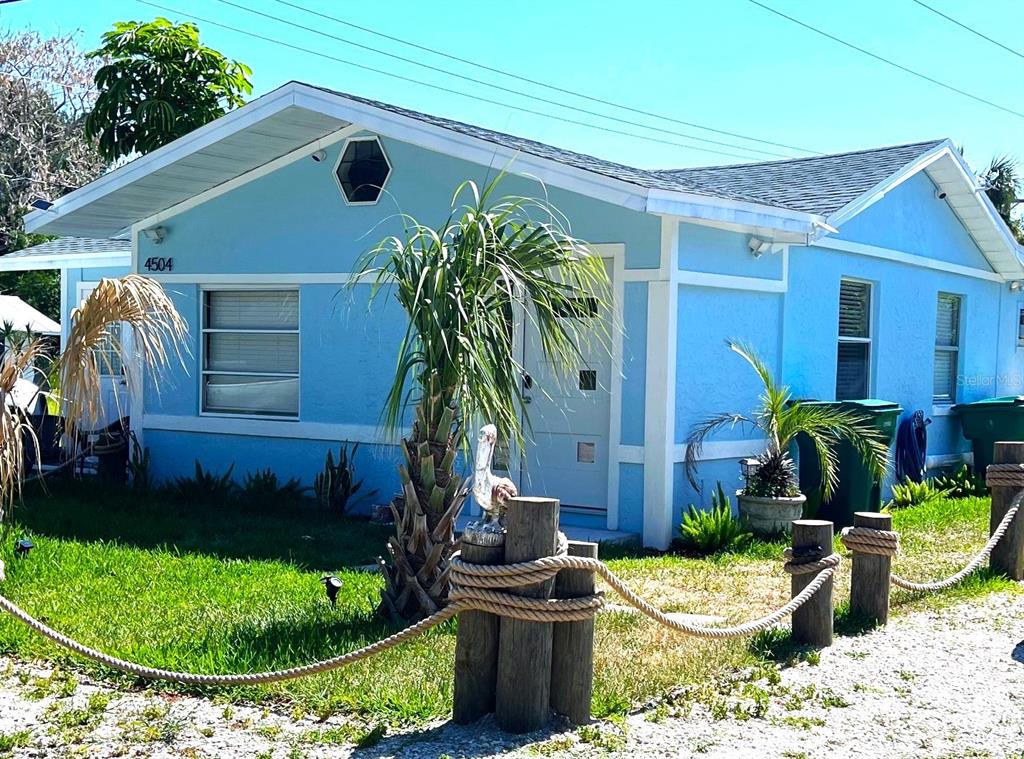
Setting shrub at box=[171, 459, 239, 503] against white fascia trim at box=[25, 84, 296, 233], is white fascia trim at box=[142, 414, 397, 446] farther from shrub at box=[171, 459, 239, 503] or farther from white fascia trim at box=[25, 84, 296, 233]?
white fascia trim at box=[25, 84, 296, 233]

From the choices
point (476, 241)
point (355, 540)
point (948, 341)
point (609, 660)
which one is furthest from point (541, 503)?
point (948, 341)

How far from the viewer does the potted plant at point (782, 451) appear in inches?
388

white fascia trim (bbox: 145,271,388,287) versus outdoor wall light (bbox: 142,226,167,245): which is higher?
outdoor wall light (bbox: 142,226,167,245)

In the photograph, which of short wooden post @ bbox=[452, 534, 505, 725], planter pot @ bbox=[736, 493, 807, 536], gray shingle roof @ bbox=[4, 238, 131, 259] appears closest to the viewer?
short wooden post @ bbox=[452, 534, 505, 725]

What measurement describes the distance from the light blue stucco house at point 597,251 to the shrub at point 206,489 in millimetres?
428

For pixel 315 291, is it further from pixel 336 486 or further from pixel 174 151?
pixel 336 486

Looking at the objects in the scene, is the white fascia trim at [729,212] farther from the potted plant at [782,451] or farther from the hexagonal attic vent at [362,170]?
the hexagonal attic vent at [362,170]

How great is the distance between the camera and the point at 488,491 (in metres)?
5.66

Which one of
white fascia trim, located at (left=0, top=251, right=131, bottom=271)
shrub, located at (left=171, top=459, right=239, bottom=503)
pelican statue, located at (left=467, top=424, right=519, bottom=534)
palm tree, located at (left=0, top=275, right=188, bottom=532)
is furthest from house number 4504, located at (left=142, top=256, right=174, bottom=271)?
pelican statue, located at (left=467, top=424, right=519, bottom=534)

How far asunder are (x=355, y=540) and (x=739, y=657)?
14.6 ft

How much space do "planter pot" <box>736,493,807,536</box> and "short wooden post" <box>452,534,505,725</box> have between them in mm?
5335

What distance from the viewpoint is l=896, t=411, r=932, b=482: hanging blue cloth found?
43.0ft

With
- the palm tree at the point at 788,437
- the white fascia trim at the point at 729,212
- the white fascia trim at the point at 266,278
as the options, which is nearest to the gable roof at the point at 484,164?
the white fascia trim at the point at 729,212

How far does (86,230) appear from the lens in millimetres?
13141
